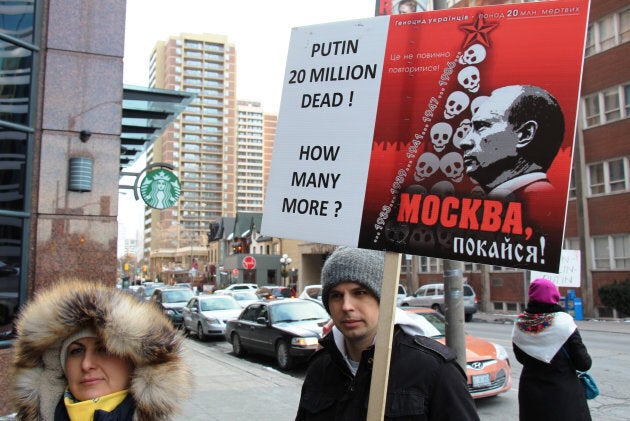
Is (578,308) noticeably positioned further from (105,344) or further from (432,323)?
(105,344)

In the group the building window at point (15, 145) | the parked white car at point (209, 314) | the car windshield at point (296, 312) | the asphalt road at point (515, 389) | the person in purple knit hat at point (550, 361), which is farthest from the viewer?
the parked white car at point (209, 314)

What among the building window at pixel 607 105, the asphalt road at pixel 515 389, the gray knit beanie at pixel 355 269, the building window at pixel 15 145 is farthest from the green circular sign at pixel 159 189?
the building window at pixel 607 105

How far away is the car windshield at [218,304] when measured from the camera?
63.5 ft

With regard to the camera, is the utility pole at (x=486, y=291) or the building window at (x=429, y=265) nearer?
the utility pole at (x=486, y=291)

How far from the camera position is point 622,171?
2595 cm

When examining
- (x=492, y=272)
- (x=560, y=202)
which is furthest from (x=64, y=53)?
(x=492, y=272)

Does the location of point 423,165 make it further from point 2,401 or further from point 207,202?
point 207,202

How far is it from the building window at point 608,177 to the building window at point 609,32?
225 inches

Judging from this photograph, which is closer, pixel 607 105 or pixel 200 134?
pixel 607 105

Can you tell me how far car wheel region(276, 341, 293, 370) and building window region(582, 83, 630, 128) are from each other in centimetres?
2195

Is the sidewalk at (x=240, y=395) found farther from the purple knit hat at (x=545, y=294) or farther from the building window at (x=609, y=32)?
the building window at (x=609, y=32)

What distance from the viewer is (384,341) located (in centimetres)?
212

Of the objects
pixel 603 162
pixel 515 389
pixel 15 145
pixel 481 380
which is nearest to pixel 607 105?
pixel 603 162

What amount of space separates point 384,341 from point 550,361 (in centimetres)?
267
